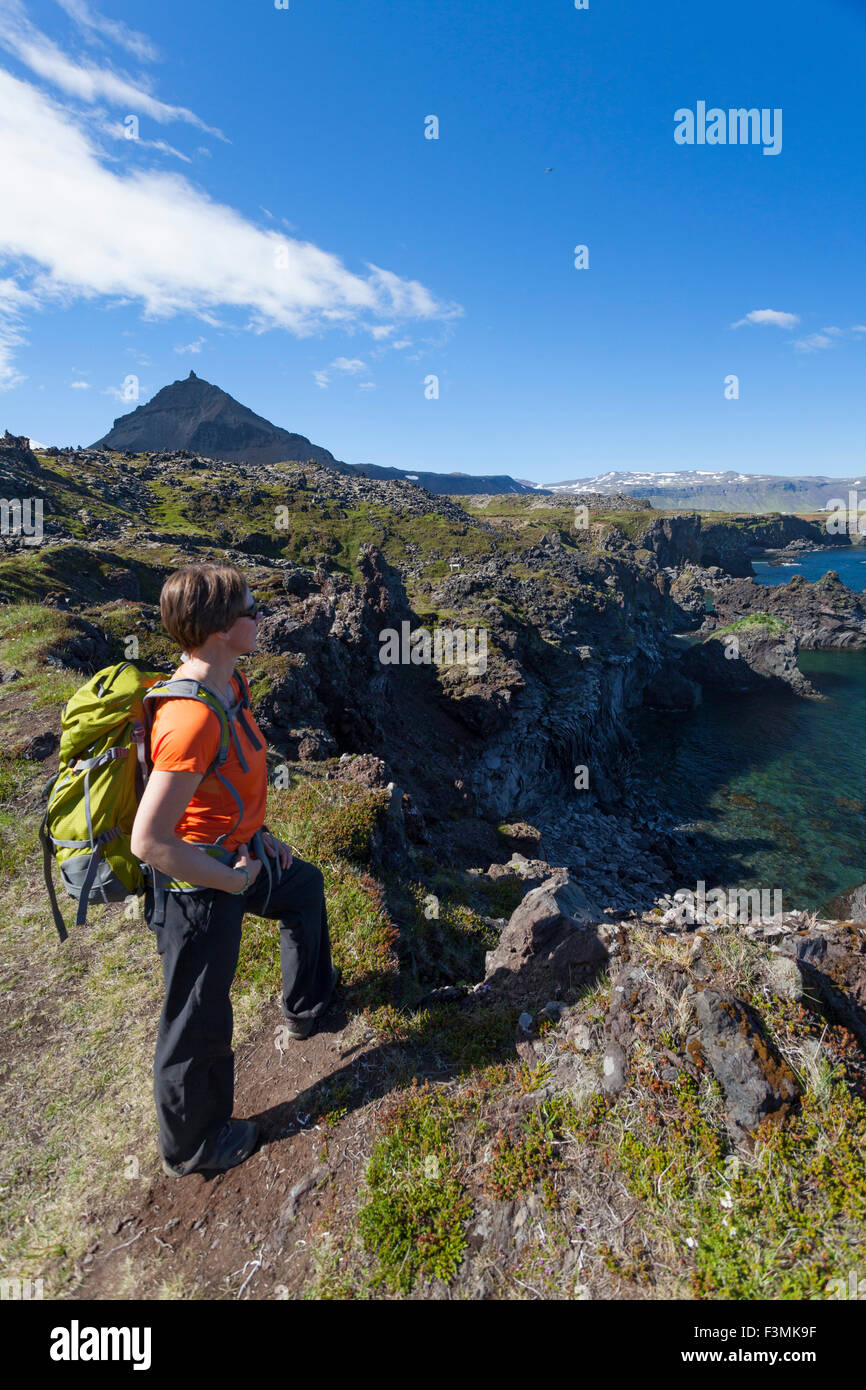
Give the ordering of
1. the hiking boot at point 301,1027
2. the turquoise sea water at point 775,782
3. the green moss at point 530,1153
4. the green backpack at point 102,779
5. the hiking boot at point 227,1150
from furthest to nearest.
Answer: the turquoise sea water at point 775,782, the hiking boot at point 301,1027, the hiking boot at point 227,1150, the green moss at point 530,1153, the green backpack at point 102,779

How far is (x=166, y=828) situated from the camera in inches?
165

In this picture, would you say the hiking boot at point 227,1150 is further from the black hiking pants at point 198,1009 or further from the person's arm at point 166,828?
the person's arm at point 166,828

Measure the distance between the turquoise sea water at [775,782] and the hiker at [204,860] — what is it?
1655 inches

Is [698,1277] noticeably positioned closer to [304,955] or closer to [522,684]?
[304,955]

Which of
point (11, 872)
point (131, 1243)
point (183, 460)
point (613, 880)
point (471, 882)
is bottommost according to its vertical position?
point (613, 880)

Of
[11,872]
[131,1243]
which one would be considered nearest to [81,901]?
[131,1243]

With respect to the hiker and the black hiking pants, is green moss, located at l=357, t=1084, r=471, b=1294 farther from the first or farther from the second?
the black hiking pants

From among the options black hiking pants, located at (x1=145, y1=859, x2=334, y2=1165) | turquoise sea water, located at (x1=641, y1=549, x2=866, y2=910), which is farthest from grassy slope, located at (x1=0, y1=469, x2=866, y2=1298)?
turquoise sea water, located at (x1=641, y1=549, x2=866, y2=910)

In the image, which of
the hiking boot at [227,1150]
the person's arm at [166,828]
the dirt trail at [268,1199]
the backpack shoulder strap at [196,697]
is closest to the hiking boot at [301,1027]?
the dirt trail at [268,1199]

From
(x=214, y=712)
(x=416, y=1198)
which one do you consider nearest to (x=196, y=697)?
(x=214, y=712)

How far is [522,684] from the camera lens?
50625 millimetres

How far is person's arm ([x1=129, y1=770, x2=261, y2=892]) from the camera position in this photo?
4125 mm

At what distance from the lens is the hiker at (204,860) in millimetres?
4199
